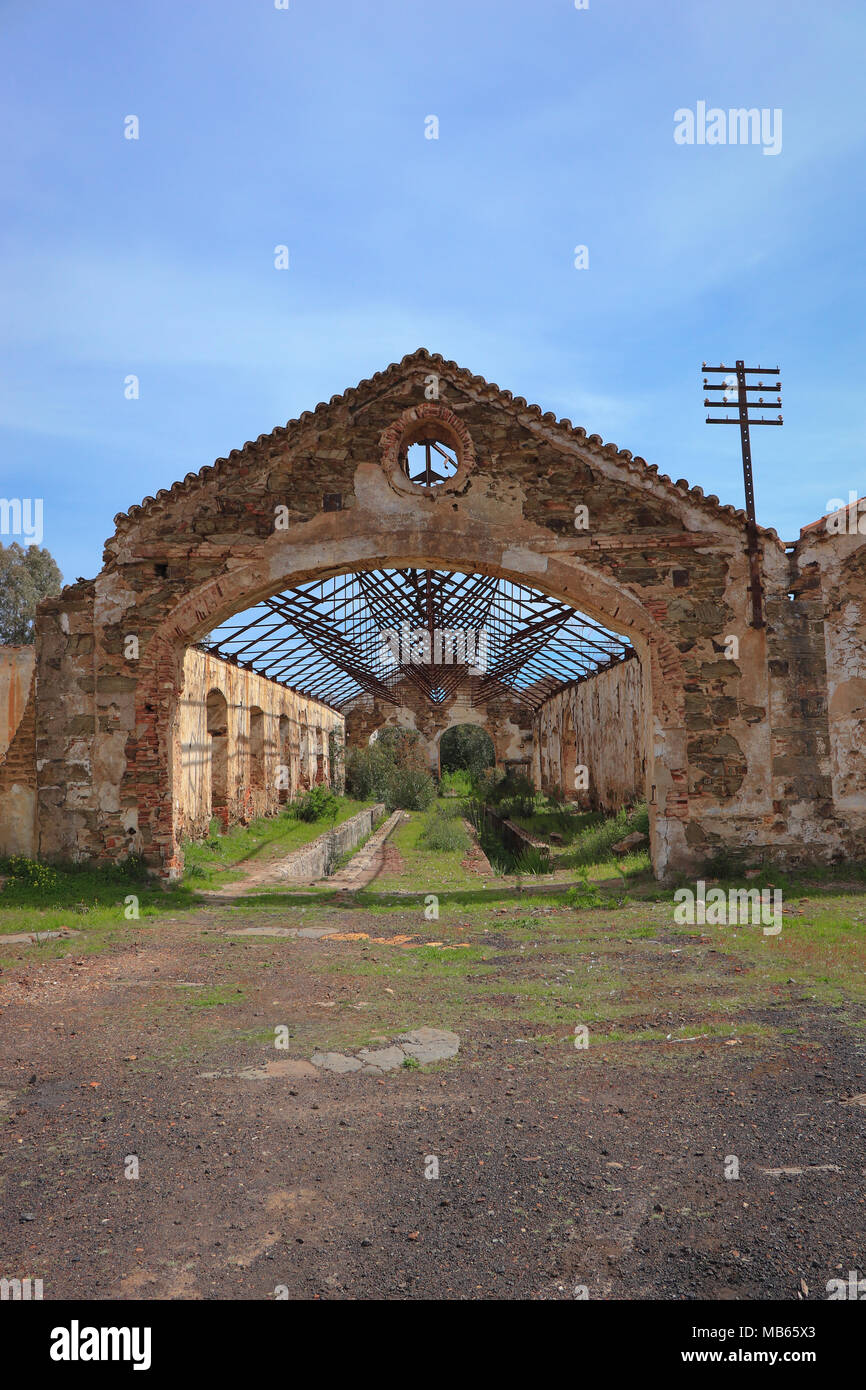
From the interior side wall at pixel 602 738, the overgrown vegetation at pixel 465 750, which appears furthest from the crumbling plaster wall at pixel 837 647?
the overgrown vegetation at pixel 465 750

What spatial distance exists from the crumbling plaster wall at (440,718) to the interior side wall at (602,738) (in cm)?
528

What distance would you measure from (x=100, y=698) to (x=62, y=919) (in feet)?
10.0

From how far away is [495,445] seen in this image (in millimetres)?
11078

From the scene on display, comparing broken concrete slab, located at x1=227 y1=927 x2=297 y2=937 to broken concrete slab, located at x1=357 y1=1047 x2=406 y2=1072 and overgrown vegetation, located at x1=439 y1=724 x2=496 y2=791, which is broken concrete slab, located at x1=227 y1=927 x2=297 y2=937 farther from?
overgrown vegetation, located at x1=439 y1=724 x2=496 y2=791

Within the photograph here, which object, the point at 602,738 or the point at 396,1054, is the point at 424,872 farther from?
the point at 396,1054

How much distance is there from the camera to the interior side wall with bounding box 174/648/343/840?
15.8 meters

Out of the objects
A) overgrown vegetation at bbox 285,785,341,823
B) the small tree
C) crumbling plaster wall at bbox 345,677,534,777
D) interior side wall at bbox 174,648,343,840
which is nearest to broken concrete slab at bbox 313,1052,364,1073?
interior side wall at bbox 174,648,343,840

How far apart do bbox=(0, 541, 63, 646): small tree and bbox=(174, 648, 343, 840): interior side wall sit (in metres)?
13.4

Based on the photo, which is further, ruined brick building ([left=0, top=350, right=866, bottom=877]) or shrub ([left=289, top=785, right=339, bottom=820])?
shrub ([left=289, top=785, right=339, bottom=820])

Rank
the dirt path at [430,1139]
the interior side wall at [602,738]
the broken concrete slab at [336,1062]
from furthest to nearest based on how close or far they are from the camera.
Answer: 1. the interior side wall at [602,738]
2. the broken concrete slab at [336,1062]
3. the dirt path at [430,1139]

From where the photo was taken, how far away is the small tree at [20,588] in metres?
33.8

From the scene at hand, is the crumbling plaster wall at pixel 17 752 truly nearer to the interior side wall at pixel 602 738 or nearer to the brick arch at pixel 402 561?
the brick arch at pixel 402 561

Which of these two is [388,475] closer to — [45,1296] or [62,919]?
[62,919]

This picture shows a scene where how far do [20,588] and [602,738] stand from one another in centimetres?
2507
